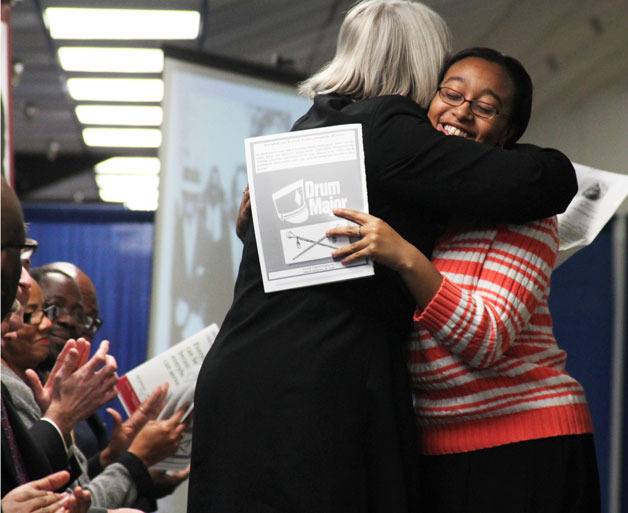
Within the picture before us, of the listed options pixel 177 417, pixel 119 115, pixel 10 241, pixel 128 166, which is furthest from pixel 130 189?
pixel 10 241

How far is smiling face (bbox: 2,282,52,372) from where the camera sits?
3094 millimetres

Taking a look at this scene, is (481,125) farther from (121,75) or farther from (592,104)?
(121,75)

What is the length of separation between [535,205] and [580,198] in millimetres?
427

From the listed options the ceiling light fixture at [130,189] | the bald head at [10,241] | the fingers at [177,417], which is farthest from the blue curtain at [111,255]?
the ceiling light fixture at [130,189]

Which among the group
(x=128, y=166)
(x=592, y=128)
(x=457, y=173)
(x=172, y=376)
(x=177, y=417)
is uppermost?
(x=128, y=166)

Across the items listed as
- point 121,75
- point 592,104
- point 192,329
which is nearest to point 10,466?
point 192,329

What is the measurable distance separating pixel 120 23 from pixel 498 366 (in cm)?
660

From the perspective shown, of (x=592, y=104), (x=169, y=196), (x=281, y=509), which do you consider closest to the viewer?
(x=281, y=509)

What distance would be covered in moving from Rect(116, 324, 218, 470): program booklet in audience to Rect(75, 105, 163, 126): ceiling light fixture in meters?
7.80

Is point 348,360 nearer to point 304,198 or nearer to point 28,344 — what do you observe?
point 304,198

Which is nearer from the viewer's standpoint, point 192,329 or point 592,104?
point 192,329

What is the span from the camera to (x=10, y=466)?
1954mm

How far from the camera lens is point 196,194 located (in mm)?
4082

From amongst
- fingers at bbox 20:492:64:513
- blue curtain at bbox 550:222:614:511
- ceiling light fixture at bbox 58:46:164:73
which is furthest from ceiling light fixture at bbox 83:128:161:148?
fingers at bbox 20:492:64:513
